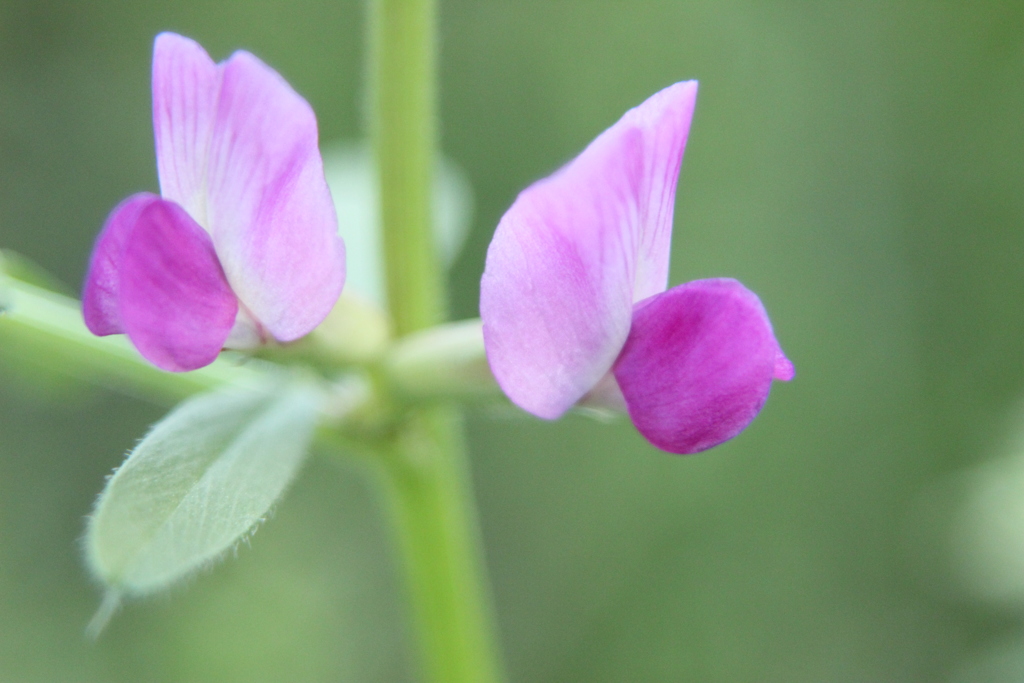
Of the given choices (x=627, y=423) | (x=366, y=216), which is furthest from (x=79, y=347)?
(x=627, y=423)

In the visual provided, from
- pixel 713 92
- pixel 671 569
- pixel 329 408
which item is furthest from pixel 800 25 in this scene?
pixel 329 408

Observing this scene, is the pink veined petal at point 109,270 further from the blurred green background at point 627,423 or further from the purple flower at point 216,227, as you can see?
the blurred green background at point 627,423

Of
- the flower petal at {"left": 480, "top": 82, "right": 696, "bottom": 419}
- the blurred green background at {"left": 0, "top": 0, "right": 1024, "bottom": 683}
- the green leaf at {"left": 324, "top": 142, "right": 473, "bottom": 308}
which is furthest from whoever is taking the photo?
the blurred green background at {"left": 0, "top": 0, "right": 1024, "bottom": 683}

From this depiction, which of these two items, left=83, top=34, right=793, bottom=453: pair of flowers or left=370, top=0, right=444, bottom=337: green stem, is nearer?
left=83, top=34, right=793, bottom=453: pair of flowers

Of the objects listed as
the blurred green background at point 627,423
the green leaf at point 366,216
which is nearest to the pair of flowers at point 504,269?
the green leaf at point 366,216

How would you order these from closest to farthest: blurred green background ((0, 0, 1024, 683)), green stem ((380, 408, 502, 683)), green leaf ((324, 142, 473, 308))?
green stem ((380, 408, 502, 683)) → green leaf ((324, 142, 473, 308)) → blurred green background ((0, 0, 1024, 683))

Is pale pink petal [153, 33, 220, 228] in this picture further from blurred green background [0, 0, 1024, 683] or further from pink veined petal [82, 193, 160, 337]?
blurred green background [0, 0, 1024, 683]

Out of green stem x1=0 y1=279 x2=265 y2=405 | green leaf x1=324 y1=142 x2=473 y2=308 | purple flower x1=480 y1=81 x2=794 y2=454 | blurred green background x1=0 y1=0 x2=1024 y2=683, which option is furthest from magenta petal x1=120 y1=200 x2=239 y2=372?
blurred green background x1=0 y1=0 x2=1024 y2=683
